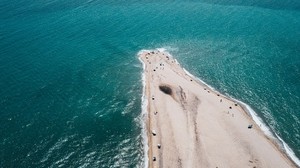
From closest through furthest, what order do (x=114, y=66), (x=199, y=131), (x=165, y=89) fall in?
1. (x=199, y=131)
2. (x=165, y=89)
3. (x=114, y=66)

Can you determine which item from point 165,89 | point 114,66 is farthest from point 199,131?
point 114,66

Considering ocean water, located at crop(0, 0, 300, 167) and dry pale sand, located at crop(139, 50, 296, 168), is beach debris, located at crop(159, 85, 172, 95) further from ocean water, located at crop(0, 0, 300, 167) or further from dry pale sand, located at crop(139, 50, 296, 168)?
ocean water, located at crop(0, 0, 300, 167)

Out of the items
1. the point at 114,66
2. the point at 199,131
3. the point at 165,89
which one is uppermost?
the point at 114,66

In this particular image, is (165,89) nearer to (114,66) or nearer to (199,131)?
(199,131)

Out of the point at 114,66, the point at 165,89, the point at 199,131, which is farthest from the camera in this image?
the point at 114,66

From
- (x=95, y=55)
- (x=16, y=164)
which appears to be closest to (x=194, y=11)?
(x=95, y=55)

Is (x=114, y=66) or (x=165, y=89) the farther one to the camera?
(x=114, y=66)

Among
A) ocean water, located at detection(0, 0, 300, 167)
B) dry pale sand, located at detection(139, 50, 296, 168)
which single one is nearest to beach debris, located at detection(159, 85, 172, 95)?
dry pale sand, located at detection(139, 50, 296, 168)
